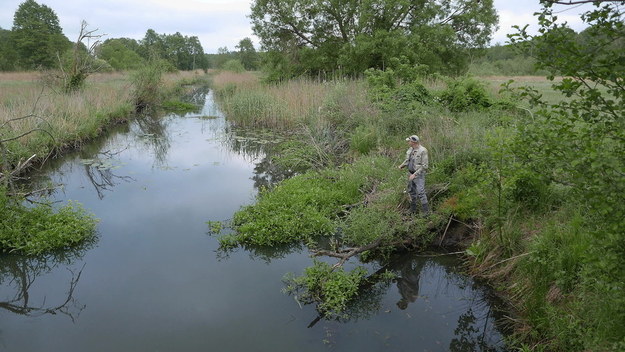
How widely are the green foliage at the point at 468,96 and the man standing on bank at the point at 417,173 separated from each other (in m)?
5.38

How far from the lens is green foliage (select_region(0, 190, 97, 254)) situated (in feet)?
21.7

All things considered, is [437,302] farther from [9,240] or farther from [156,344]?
[9,240]

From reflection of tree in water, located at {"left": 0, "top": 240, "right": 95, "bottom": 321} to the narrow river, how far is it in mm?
16

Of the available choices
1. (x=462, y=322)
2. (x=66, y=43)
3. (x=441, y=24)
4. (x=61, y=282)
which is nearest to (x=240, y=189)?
(x=61, y=282)

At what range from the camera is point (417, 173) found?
22.1ft

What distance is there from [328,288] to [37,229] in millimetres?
5198

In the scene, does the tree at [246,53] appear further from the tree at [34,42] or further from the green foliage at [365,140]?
the green foliage at [365,140]

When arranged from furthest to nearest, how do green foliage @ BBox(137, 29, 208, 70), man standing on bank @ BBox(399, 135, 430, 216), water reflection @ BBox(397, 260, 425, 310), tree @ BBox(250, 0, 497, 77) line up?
green foliage @ BBox(137, 29, 208, 70) < tree @ BBox(250, 0, 497, 77) < man standing on bank @ BBox(399, 135, 430, 216) < water reflection @ BBox(397, 260, 425, 310)

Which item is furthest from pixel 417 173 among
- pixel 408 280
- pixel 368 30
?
pixel 368 30

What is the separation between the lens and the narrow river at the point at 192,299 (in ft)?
15.8

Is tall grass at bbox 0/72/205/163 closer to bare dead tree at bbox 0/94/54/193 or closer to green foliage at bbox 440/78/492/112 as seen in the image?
bare dead tree at bbox 0/94/54/193

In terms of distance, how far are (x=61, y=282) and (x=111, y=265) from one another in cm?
72

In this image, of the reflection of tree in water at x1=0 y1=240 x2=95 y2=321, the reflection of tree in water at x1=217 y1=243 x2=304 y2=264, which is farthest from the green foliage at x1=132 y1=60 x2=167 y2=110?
the reflection of tree in water at x1=217 y1=243 x2=304 y2=264

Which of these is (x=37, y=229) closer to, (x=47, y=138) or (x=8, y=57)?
(x=47, y=138)
